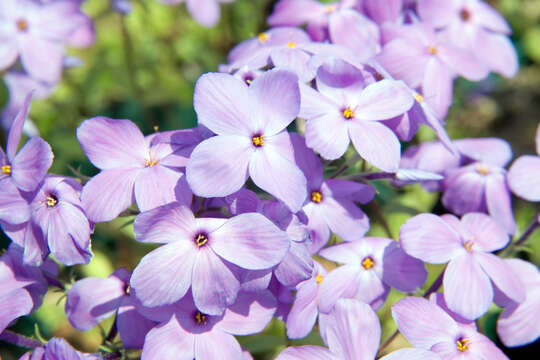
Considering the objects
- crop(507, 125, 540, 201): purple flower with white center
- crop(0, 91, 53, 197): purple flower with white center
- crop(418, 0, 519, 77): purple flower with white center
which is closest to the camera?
crop(0, 91, 53, 197): purple flower with white center

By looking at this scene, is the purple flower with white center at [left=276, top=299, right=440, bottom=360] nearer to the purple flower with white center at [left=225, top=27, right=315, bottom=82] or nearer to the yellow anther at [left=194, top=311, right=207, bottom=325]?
the yellow anther at [left=194, top=311, right=207, bottom=325]

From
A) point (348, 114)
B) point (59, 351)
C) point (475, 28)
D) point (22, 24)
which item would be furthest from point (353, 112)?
point (22, 24)

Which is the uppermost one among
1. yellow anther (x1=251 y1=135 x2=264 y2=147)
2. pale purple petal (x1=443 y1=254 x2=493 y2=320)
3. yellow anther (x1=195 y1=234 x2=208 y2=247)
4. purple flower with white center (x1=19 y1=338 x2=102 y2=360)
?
yellow anther (x1=251 y1=135 x2=264 y2=147)

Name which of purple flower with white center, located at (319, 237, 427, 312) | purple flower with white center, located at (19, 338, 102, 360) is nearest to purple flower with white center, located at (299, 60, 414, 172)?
purple flower with white center, located at (319, 237, 427, 312)

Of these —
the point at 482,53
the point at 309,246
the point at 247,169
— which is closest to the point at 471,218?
the point at 309,246

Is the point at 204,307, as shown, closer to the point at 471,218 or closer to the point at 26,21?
the point at 471,218

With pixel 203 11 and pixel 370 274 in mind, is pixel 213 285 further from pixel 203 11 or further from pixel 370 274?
pixel 203 11
